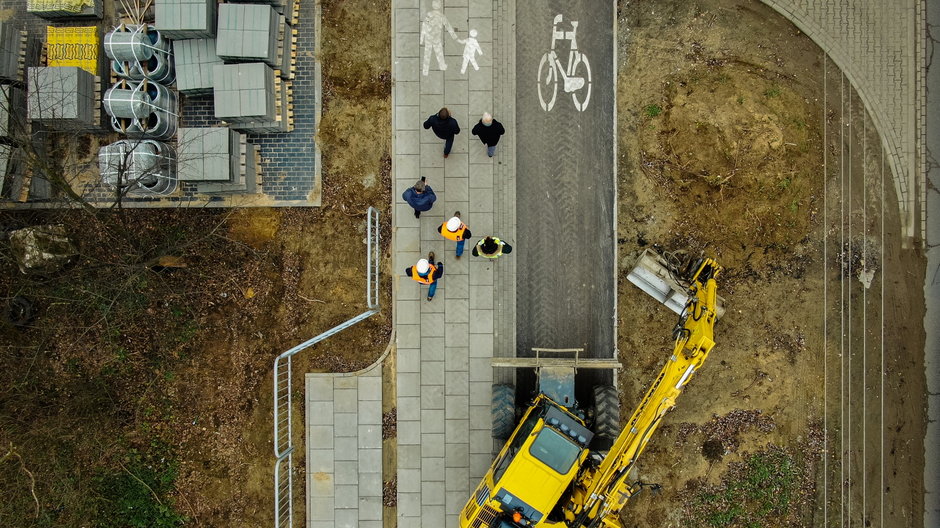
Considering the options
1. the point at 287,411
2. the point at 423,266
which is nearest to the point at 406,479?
the point at 287,411

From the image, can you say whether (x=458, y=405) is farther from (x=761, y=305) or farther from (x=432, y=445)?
(x=761, y=305)

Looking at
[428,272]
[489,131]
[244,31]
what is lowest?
[428,272]

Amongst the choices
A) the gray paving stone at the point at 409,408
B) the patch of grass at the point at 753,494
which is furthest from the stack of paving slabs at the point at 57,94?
the patch of grass at the point at 753,494

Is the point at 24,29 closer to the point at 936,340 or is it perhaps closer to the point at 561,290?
the point at 561,290

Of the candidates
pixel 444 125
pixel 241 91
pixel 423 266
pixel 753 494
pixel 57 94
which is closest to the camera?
pixel 423 266

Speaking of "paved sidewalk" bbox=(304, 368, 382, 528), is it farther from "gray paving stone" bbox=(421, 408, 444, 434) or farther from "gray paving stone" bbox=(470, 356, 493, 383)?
"gray paving stone" bbox=(470, 356, 493, 383)

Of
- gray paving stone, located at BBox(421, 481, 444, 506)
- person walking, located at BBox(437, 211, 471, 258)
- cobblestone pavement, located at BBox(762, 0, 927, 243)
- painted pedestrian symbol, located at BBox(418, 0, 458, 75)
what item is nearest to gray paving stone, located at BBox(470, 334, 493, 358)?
person walking, located at BBox(437, 211, 471, 258)

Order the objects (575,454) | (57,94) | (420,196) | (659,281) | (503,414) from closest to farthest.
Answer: (575,454) → (420,196) → (503,414) → (57,94) → (659,281)
